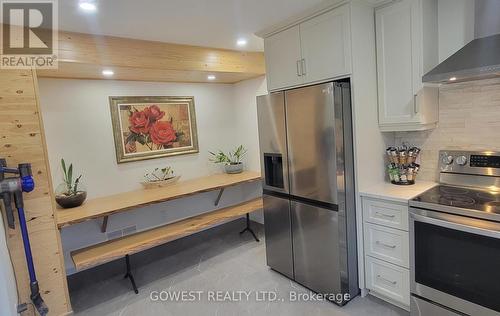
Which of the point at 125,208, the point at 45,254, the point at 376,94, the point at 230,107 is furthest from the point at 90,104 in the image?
the point at 376,94

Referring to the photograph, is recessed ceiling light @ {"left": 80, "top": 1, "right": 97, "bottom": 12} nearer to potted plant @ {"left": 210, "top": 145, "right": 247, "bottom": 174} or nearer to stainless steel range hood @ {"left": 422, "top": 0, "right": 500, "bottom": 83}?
stainless steel range hood @ {"left": 422, "top": 0, "right": 500, "bottom": 83}

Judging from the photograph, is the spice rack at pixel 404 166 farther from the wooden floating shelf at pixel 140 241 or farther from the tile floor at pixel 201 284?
the wooden floating shelf at pixel 140 241

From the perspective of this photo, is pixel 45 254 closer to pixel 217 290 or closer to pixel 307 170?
pixel 217 290

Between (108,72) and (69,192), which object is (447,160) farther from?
(69,192)

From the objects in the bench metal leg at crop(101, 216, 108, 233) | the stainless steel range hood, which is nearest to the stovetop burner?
the stainless steel range hood

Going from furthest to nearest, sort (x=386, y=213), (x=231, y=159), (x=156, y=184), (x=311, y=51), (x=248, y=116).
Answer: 1. (x=231, y=159)
2. (x=248, y=116)
3. (x=156, y=184)
4. (x=311, y=51)
5. (x=386, y=213)

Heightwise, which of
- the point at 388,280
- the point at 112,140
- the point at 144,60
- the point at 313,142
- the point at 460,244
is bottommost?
the point at 388,280

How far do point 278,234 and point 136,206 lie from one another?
53.5 inches

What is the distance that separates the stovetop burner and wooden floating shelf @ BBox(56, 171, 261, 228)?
199 centimetres

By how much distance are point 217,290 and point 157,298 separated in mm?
534

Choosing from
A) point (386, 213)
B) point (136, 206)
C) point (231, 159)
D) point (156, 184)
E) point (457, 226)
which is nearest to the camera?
point (457, 226)

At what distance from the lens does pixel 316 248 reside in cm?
239

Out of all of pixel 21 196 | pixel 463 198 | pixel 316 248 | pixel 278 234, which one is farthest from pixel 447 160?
pixel 21 196

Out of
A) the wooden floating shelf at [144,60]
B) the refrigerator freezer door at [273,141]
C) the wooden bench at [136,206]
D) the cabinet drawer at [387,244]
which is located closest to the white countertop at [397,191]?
the cabinet drawer at [387,244]
